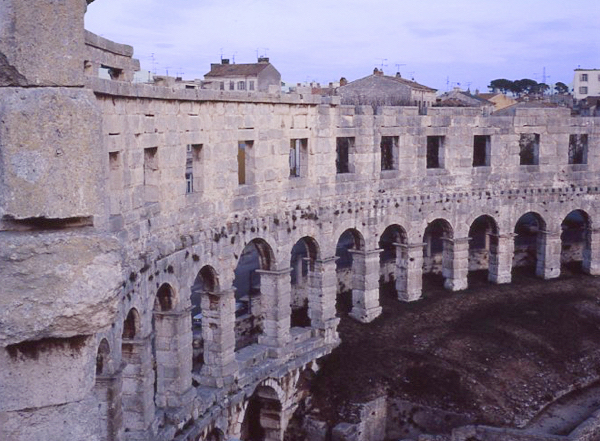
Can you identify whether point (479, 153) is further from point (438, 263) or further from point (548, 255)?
point (548, 255)

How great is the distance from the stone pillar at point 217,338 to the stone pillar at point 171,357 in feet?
5.90

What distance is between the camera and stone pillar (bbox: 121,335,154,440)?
1475cm

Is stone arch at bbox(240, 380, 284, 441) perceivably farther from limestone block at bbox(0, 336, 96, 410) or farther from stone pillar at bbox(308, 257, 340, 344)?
limestone block at bbox(0, 336, 96, 410)

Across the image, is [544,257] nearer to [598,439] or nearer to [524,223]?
[598,439]

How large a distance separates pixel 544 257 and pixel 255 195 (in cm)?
1270

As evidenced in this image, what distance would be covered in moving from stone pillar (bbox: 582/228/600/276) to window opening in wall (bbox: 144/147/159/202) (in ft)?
60.4

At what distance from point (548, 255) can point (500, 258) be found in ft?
6.54

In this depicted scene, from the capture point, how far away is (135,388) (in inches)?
585

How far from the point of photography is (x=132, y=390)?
585 inches

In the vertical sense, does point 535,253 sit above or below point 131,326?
below

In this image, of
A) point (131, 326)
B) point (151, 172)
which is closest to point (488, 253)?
point (151, 172)

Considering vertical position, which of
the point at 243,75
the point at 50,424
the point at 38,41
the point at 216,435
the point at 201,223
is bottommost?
the point at 216,435

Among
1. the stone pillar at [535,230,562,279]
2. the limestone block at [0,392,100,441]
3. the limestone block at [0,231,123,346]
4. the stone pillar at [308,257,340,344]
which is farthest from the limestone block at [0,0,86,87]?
the stone pillar at [535,230,562,279]

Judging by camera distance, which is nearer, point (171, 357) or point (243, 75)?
point (171, 357)
